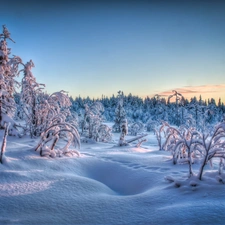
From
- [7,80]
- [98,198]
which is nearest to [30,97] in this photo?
[7,80]

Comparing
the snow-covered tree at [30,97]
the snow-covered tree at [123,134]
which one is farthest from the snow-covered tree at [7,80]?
the snow-covered tree at [123,134]

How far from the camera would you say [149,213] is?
3.02 meters

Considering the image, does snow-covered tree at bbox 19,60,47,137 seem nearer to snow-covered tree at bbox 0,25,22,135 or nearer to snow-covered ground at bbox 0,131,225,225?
snow-covered tree at bbox 0,25,22,135

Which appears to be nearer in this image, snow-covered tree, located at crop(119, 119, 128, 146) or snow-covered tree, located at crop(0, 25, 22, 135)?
snow-covered tree, located at crop(0, 25, 22, 135)

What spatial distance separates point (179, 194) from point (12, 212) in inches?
113

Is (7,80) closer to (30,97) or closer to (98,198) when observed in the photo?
(30,97)

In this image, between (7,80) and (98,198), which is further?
Result: (7,80)

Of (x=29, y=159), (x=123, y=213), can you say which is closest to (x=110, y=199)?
(x=123, y=213)

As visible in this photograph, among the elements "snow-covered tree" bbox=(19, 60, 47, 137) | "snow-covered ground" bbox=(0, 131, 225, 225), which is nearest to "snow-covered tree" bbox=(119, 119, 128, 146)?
"snow-covered tree" bbox=(19, 60, 47, 137)

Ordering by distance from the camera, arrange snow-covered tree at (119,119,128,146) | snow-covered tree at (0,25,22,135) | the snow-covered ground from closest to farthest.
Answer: the snow-covered ground
snow-covered tree at (0,25,22,135)
snow-covered tree at (119,119,128,146)

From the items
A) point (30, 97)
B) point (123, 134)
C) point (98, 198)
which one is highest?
point (30, 97)

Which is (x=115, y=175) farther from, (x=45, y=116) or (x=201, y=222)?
(x=45, y=116)

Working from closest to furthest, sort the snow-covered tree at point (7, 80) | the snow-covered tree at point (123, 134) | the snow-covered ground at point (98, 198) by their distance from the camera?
the snow-covered ground at point (98, 198) → the snow-covered tree at point (7, 80) → the snow-covered tree at point (123, 134)

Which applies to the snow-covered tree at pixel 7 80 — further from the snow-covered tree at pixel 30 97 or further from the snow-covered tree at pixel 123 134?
the snow-covered tree at pixel 123 134
